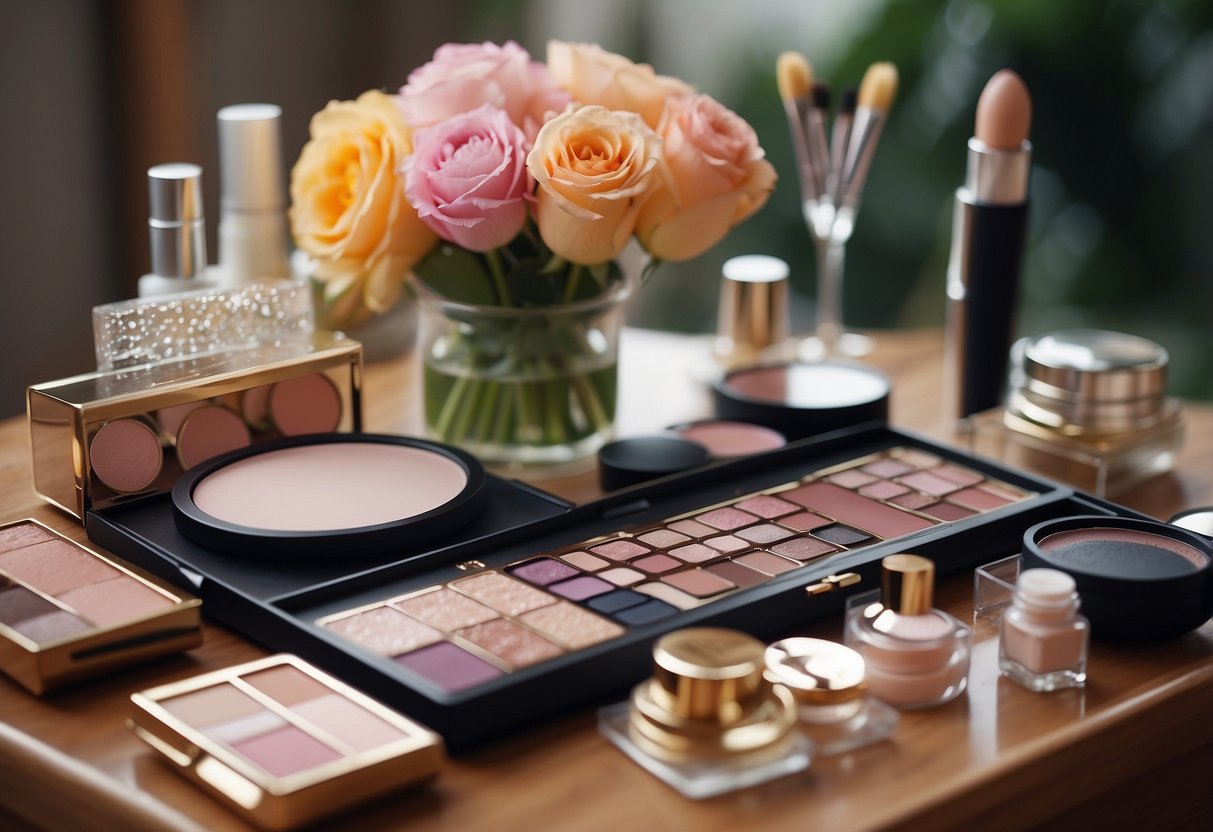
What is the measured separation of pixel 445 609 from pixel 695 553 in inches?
7.2

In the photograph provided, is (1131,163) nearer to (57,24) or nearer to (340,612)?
(57,24)

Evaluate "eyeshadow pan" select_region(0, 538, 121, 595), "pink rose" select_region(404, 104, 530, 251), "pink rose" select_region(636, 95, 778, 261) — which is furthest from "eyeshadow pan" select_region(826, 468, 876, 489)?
→ "eyeshadow pan" select_region(0, 538, 121, 595)

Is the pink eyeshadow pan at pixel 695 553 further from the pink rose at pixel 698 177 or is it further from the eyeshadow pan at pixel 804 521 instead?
the pink rose at pixel 698 177

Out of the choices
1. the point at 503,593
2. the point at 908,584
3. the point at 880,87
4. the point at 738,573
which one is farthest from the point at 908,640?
the point at 880,87

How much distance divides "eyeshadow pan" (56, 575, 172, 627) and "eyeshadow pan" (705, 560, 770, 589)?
346mm

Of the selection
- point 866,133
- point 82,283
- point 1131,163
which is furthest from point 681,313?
point 866,133

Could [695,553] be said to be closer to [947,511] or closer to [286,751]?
[947,511]

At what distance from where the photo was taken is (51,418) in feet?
3.25

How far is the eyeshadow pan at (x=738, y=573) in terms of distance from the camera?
2.94 ft

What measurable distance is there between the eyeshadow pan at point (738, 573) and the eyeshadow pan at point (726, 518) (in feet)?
0.20

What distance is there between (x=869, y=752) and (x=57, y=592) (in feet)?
1.65

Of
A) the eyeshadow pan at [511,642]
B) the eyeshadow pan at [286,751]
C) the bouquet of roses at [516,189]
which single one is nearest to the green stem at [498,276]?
the bouquet of roses at [516,189]

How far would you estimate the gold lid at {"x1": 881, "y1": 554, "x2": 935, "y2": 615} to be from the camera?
2.65 ft

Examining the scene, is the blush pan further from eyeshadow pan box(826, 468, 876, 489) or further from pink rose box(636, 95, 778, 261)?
pink rose box(636, 95, 778, 261)
